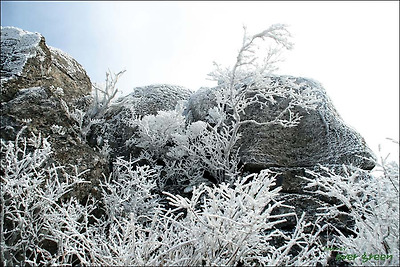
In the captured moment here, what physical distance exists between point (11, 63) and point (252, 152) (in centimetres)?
542

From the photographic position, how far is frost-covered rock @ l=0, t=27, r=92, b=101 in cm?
638

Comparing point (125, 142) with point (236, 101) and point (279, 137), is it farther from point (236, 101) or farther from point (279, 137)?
point (279, 137)

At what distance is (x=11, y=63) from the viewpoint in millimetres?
6781

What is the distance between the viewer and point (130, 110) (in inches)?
322

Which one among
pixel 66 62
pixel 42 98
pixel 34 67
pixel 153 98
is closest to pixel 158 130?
pixel 153 98

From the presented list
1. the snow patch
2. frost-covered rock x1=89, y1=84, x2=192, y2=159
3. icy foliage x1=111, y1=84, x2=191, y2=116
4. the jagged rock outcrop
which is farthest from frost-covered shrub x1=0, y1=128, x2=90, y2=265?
the snow patch

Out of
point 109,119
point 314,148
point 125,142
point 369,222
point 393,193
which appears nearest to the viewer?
point 393,193

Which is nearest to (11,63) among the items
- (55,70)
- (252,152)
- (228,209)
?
(55,70)

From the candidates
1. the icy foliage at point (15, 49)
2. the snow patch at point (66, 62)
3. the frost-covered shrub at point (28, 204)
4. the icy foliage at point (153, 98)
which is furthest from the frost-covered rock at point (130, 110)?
the frost-covered shrub at point (28, 204)

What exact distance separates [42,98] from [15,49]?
224 cm

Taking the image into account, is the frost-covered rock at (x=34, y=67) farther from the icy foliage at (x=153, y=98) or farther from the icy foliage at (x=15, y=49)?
the icy foliage at (x=153, y=98)

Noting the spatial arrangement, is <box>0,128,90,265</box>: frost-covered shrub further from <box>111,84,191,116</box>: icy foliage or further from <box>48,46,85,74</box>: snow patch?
<box>48,46,85,74</box>: snow patch

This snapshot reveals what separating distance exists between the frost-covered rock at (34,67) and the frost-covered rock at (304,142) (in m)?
4.49

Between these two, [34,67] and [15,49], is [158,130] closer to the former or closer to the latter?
[34,67]
